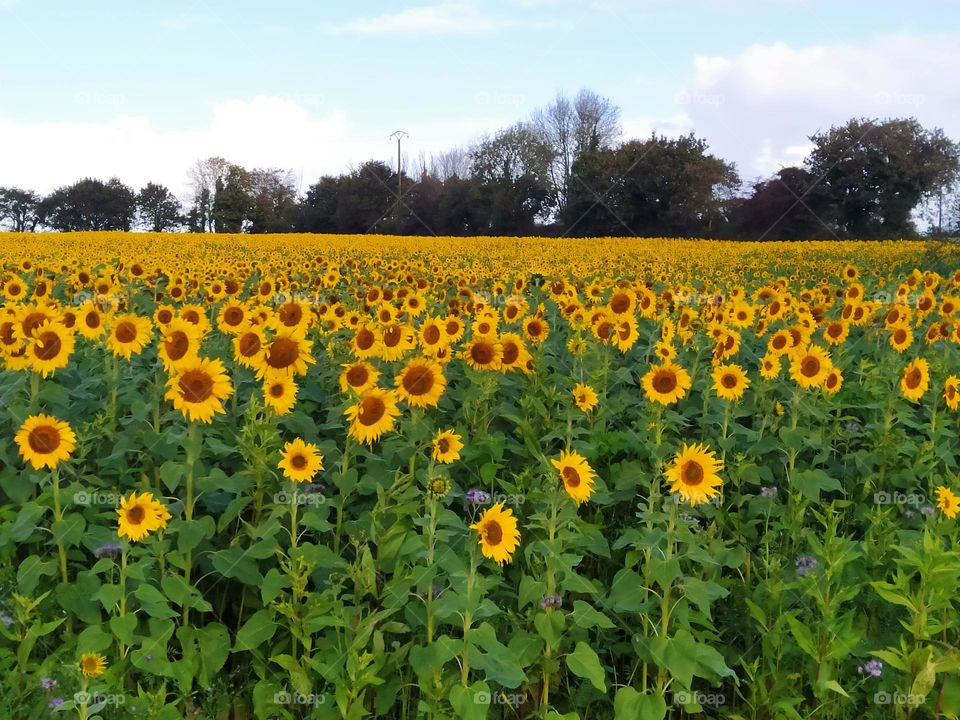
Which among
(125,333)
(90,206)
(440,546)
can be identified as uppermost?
(90,206)

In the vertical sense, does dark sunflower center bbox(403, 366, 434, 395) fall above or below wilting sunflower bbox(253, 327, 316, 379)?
below

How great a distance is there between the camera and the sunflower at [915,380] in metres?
5.19

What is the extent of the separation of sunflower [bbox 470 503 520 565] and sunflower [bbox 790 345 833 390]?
2467 millimetres

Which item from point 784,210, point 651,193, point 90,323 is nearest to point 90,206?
point 651,193

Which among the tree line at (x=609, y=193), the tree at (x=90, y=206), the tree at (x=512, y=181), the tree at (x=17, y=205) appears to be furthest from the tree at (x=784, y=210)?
the tree at (x=17, y=205)

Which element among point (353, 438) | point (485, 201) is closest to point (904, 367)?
point (353, 438)

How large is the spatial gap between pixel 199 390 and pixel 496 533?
1.61 metres

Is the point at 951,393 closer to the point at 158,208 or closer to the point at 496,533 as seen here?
the point at 496,533

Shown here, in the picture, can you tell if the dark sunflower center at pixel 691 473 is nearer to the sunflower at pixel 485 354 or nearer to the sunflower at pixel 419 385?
the sunflower at pixel 419 385

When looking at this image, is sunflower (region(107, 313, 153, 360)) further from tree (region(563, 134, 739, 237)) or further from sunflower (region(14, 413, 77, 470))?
tree (region(563, 134, 739, 237))

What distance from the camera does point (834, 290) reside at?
355 inches

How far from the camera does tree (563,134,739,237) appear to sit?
49438 mm

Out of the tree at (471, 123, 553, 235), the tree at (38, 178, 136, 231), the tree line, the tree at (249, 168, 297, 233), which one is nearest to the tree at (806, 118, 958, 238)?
the tree line

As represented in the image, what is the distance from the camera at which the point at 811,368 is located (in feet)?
15.7
